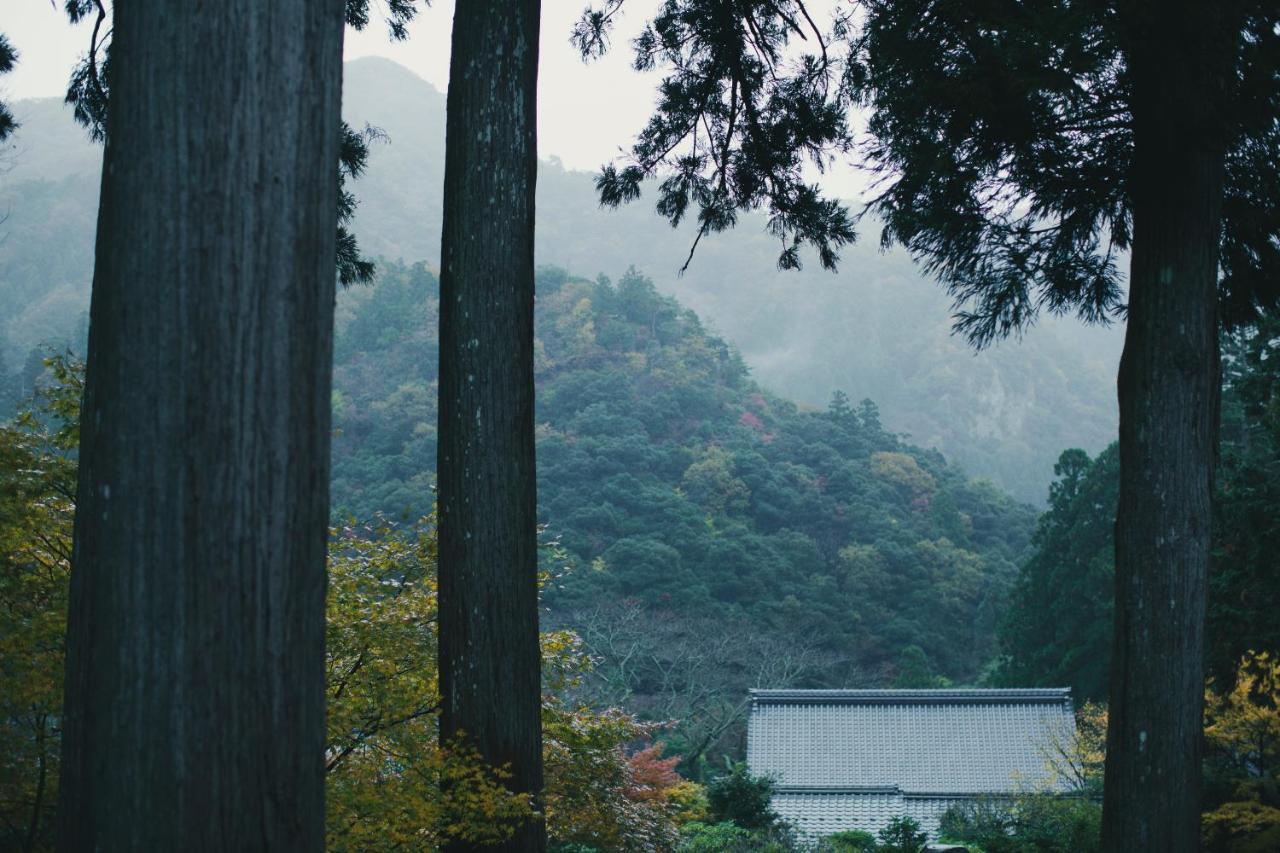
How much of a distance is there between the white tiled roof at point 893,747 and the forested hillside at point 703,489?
4.35 meters

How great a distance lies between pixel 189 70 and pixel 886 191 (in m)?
3.70

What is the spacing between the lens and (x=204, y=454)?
1.58 meters

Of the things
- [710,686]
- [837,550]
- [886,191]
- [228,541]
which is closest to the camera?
[228,541]

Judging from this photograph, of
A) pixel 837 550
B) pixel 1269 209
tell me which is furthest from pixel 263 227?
pixel 837 550

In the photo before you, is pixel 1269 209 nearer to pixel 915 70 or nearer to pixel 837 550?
pixel 915 70

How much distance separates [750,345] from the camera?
6769 cm

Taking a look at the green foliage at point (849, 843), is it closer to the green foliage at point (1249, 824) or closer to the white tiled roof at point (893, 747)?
the white tiled roof at point (893, 747)

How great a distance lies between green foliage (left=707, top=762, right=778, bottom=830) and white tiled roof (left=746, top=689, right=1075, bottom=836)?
3764mm

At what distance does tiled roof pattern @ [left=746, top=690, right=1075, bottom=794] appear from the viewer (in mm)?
17891

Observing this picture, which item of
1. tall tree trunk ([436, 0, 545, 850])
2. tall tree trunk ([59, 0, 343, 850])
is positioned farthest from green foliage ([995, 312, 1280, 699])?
tall tree trunk ([59, 0, 343, 850])

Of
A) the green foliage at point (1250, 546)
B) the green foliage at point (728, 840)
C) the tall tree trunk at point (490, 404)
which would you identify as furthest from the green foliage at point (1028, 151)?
the green foliage at point (728, 840)

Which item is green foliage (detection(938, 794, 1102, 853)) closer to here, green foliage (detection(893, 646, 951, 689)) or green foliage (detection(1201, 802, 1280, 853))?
green foliage (detection(1201, 802, 1280, 853))

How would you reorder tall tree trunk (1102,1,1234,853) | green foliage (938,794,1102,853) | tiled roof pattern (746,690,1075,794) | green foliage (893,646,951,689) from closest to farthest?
tall tree trunk (1102,1,1234,853) → green foliage (938,794,1102,853) → tiled roof pattern (746,690,1075,794) → green foliage (893,646,951,689)

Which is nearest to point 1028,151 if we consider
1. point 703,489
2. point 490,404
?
point 490,404
